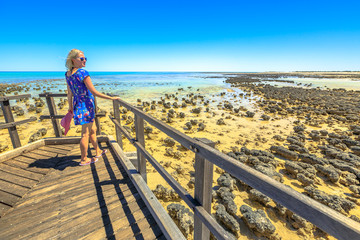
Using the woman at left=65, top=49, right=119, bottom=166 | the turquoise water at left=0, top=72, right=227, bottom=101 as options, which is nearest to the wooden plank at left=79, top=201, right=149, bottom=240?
the woman at left=65, top=49, right=119, bottom=166

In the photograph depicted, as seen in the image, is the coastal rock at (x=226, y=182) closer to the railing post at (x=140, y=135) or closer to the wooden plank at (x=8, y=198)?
the railing post at (x=140, y=135)

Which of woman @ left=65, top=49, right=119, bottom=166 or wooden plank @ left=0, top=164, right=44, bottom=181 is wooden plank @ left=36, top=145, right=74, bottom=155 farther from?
woman @ left=65, top=49, right=119, bottom=166

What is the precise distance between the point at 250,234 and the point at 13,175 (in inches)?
189

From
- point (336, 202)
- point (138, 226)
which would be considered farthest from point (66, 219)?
point (336, 202)

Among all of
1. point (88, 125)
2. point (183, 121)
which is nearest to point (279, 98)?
point (183, 121)

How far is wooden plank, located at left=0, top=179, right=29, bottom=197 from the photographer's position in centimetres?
277

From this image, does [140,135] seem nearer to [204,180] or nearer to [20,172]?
[204,180]

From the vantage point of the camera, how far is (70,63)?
9.59ft

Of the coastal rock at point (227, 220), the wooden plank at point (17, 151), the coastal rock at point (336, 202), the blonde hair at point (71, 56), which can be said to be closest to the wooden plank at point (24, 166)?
the wooden plank at point (17, 151)

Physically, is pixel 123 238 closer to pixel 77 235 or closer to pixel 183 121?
pixel 77 235

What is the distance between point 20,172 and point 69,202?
1.64 meters

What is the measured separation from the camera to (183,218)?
339 cm

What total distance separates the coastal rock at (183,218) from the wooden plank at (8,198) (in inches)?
105

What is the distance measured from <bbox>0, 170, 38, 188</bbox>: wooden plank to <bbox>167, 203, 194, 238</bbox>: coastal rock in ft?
8.73
